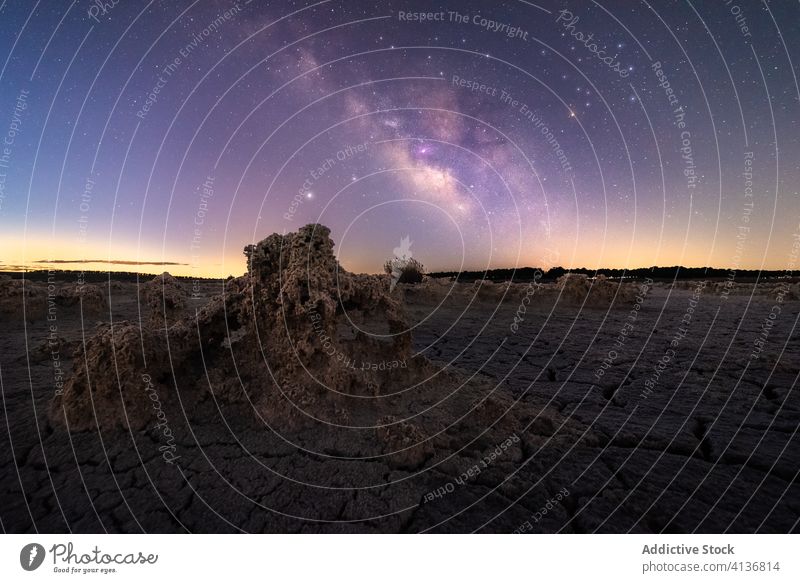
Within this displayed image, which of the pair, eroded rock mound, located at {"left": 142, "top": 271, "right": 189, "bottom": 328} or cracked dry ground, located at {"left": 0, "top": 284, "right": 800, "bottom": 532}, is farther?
eroded rock mound, located at {"left": 142, "top": 271, "right": 189, "bottom": 328}

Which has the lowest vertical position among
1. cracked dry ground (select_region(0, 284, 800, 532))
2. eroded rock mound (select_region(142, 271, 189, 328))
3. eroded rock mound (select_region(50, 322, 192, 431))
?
cracked dry ground (select_region(0, 284, 800, 532))

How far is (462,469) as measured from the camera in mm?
3674

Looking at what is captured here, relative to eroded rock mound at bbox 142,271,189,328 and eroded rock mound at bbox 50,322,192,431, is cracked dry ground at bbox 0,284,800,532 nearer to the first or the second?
eroded rock mound at bbox 50,322,192,431

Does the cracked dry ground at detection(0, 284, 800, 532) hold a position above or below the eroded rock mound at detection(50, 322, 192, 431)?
below

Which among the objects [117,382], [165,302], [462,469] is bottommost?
[462,469]

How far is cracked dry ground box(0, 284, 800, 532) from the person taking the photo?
9.87ft

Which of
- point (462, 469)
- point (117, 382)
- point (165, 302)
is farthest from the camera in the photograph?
point (165, 302)

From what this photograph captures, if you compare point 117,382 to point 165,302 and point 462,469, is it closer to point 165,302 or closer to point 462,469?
point 462,469

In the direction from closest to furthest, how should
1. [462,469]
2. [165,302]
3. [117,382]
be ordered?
[462,469]
[117,382]
[165,302]

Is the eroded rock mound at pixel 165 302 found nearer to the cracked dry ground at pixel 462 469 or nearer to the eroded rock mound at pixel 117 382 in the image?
the cracked dry ground at pixel 462 469

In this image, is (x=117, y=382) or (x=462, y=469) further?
(x=117, y=382)

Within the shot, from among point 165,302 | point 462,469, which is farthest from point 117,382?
point 165,302

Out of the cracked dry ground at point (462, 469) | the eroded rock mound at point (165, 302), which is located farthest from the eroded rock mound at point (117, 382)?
the eroded rock mound at point (165, 302)

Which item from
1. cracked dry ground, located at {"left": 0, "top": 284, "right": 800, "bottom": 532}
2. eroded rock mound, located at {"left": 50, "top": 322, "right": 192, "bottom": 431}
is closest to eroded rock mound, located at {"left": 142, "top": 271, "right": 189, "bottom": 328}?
cracked dry ground, located at {"left": 0, "top": 284, "right": 800, "bottom": 532}
